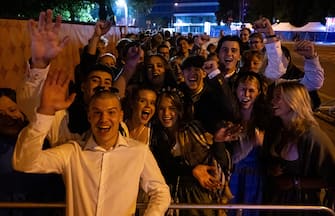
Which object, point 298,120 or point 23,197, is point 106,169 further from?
point 298,120

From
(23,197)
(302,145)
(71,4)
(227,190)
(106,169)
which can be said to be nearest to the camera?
(106,169)

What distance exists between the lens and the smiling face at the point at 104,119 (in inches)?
103

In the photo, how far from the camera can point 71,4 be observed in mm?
13797

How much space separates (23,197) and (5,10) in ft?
27.2

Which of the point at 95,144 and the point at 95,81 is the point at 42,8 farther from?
the point at 95,144

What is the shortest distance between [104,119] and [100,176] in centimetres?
34

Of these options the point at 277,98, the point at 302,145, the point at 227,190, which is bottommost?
the point at 227,190

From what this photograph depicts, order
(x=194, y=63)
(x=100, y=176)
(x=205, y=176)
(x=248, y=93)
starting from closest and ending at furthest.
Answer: (x=100, y=176) → (x=205, y=176) → (x=248, y=93) → (x=194, y=63)

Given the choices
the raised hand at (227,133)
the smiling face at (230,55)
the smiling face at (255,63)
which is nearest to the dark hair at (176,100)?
the raised hand at (227,133)

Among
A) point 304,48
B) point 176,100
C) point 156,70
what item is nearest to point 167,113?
point 176,100

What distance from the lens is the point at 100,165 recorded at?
8.44 ft

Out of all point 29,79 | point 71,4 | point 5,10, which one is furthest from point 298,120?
point 71,4

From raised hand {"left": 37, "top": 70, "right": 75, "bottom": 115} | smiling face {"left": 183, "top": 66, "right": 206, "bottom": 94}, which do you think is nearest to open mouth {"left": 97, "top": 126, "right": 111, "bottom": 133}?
raised hand {"left": 37, "top": 70, "right": 75, "bottom": 115}

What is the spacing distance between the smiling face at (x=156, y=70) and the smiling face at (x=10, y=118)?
1962 millimetres
